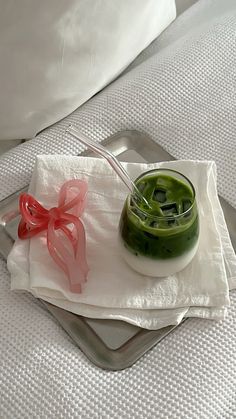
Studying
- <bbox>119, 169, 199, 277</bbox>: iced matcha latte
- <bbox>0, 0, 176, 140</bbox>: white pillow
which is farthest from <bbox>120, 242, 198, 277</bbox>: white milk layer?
<bbox>0, 0, 176, 140</bbox>: white pillow

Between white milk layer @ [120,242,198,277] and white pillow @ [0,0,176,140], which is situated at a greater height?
white pillow @ [0,0,176,140]

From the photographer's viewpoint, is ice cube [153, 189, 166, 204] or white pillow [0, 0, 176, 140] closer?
ice cube [153, 189, 166, 204]

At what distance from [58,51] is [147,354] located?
355mm

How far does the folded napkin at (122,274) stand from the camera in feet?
1.88

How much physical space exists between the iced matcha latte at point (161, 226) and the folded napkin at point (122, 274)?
0.02 metres

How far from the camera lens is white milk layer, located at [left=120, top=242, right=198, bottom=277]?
1.86 ft

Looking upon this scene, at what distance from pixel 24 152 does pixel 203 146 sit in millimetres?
207

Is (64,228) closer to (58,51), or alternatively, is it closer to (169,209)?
(169,209)

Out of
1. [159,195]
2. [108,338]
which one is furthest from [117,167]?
[108,338]

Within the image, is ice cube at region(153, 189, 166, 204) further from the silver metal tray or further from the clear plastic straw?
the silver metal tray

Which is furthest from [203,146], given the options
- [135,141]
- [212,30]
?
[212,30]

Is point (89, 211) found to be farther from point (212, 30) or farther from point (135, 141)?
point (212, 30)

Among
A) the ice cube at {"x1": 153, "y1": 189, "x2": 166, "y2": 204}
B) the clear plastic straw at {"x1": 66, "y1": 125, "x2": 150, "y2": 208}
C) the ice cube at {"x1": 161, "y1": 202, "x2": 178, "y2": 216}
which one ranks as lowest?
the ice cube at {"x1": 161, "y1": 202, "x2": 178, "y2": 216}

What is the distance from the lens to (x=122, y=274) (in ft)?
1.94
